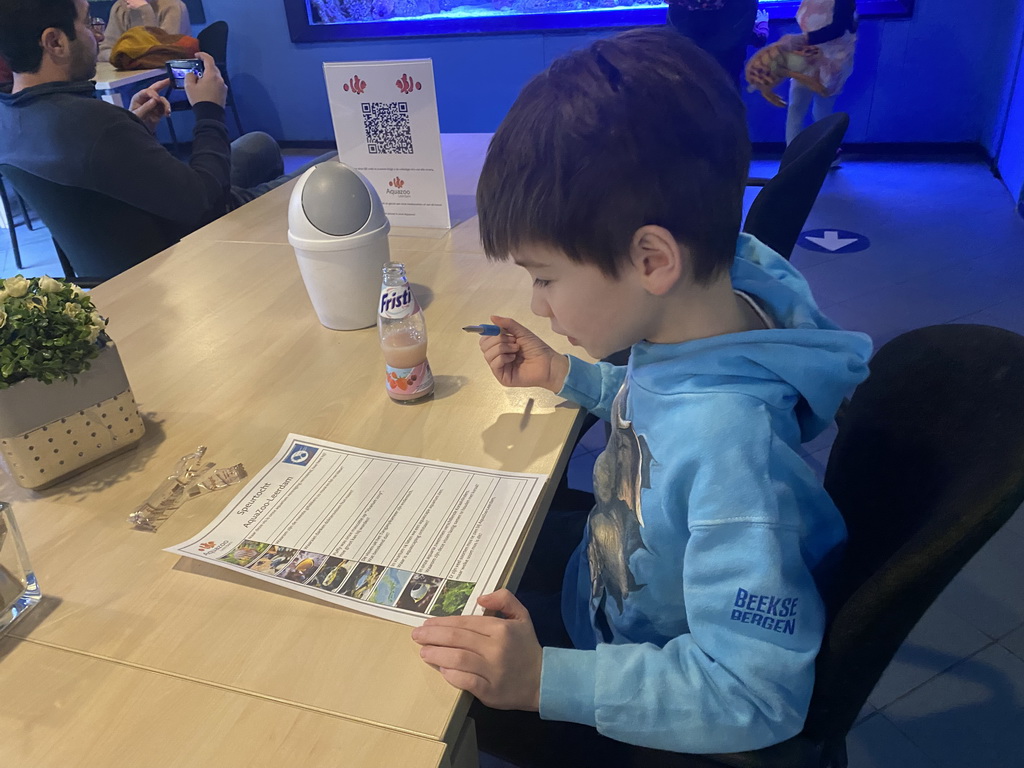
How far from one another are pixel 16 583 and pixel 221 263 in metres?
0.93

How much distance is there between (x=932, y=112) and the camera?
4.31m

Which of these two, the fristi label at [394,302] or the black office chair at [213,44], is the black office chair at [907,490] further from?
the black office chair at [213,44]

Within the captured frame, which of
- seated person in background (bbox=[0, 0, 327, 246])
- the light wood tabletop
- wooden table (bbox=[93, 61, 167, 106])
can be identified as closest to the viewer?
the light wood tabletop

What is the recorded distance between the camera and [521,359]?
105 centimetres

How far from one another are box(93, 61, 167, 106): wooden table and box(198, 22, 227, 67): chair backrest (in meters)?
1.03

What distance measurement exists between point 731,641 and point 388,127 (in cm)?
130

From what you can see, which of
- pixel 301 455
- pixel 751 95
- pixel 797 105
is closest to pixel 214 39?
pixel 751 95

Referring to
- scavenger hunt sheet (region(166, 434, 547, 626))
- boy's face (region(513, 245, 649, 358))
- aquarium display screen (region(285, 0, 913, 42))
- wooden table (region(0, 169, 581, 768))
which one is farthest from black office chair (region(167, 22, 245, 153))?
boy's face (region(513, 245, 649, 358))

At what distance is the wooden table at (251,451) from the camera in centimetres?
64

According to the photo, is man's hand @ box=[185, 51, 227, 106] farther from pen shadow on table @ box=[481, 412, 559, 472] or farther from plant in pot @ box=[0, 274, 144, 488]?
pen shadow on table @ box=[481, 412, 559, 472]

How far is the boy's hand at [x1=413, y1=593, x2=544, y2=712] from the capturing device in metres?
0.63

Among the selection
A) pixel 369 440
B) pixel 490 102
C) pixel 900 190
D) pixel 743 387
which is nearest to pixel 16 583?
pixel 369 440

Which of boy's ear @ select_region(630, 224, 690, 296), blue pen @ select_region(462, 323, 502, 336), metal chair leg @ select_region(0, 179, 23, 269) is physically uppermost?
boy's ear @ select_region(630, 224, 690, 296)

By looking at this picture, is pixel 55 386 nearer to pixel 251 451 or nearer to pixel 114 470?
pixel 114 470
